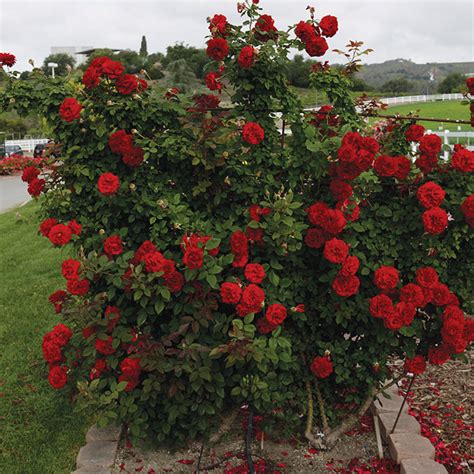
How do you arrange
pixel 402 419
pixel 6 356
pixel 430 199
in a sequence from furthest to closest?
pixel 6 356
pixel 402 419
pixel 430 199

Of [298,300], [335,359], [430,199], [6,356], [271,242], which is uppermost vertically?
[430,199]

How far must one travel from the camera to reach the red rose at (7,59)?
3.02 metres

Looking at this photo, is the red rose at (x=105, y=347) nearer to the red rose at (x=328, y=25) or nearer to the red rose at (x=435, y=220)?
the red rose at (x=435, y=220)

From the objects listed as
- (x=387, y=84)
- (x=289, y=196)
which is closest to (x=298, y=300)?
(x=289, y=196)

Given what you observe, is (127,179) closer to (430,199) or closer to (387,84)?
(430,199)

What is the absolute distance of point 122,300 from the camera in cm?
297

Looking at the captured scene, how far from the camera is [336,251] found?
2.70 m

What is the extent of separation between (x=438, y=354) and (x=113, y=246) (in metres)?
1.69

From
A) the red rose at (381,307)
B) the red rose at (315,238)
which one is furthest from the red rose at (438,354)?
the red rose at (315,238)

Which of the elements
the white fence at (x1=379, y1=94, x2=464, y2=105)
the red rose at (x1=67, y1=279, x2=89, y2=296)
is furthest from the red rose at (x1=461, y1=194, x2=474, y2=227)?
the white fence at (x1=379, y1=94, x2=464, y2=105)

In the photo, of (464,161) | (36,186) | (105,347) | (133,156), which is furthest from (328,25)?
(105,347)

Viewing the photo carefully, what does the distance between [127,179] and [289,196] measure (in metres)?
0.84

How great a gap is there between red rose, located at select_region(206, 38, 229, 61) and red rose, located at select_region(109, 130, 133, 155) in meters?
0.57

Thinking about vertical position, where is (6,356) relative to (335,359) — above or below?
below
